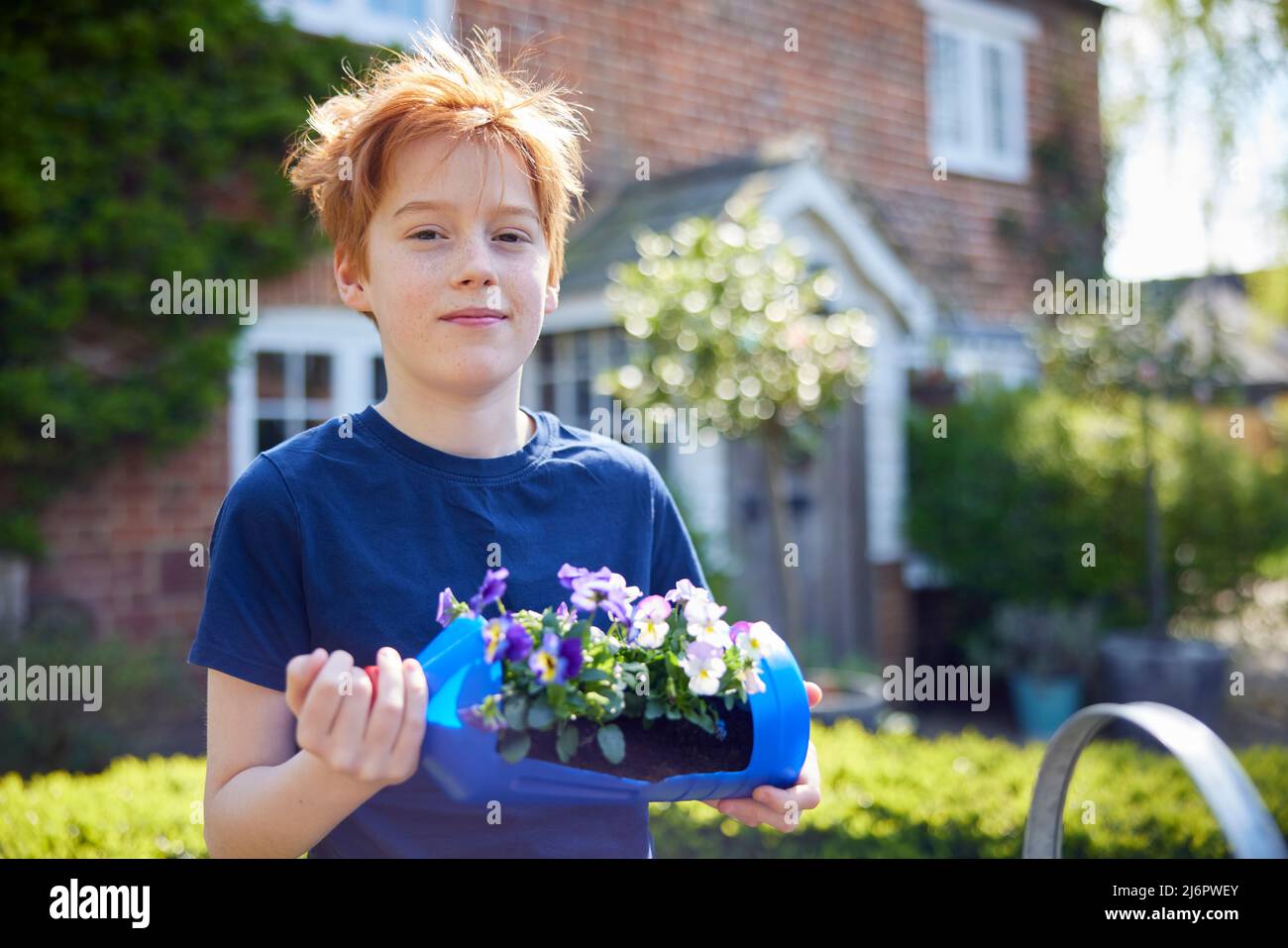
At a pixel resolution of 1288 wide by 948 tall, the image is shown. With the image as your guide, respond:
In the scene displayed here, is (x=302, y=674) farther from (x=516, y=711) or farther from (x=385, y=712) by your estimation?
(x=516, y=711)

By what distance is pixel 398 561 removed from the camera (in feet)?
5.04

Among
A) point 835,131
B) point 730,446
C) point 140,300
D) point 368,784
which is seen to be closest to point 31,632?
point 140,300

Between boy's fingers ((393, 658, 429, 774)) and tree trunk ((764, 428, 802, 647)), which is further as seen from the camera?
tree trunk ((764, 428, 802, 647))

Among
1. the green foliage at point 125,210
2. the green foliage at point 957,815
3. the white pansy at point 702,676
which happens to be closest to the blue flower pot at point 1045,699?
the green foliage at point 957,815

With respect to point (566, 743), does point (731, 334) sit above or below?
above

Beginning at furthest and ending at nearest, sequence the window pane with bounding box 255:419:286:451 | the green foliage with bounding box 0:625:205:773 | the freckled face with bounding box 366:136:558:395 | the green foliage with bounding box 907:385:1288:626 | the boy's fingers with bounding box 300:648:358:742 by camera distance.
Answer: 1. the green foliage with bounding box 907:385:1288:626
2. the window pane with bounding box 255:419:286:451
3. the green foliage with bounding box 0:625:205:773
4. the freckled face with bounding box 366:136:558:395
5. the boy's fingers with bounding box 300:648:358:742

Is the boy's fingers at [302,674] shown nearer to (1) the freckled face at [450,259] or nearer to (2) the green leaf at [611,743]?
(2) the green leaf at [611,743]

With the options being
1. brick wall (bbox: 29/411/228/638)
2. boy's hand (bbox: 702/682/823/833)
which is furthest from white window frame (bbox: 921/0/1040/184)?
boy's hand (bbox: 702/682/823/833)

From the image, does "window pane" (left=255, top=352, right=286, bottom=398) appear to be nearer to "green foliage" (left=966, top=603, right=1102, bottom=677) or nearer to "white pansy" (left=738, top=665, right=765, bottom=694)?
"green foliage" (left=966, top=603, right=1102, bottom=677)

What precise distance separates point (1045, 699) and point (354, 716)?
26.0 ft

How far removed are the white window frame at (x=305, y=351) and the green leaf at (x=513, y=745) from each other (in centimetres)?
581

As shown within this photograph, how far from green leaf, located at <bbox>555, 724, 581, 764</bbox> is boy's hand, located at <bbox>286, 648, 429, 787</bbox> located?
16 centimetres

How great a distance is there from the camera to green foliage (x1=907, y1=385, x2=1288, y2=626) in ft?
28.1

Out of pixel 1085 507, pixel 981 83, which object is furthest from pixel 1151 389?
pixel 981 83
